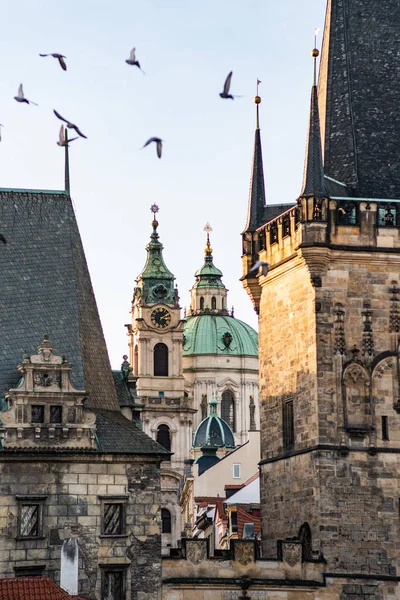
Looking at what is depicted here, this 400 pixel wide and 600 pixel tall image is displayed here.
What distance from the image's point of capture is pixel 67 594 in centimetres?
4050

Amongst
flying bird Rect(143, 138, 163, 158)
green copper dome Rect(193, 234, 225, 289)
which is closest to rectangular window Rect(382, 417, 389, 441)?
flying bird Rect(143, 138, 163, 158)

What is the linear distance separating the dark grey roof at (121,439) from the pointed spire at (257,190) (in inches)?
439

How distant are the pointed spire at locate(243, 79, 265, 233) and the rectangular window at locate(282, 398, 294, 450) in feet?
21.6

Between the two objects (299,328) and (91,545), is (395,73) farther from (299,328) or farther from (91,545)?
(91,545)

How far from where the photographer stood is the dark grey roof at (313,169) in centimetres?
5044

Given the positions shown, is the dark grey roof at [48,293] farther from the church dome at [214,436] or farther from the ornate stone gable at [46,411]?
the church dome at [214,436]

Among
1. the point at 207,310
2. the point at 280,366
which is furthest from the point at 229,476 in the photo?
the point at 207,310

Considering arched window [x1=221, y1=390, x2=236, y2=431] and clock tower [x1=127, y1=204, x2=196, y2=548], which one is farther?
arched window [x1=221, y1=390, x2=236, y2=431]

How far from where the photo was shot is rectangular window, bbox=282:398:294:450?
5130cm

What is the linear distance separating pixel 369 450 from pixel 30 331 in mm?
10472

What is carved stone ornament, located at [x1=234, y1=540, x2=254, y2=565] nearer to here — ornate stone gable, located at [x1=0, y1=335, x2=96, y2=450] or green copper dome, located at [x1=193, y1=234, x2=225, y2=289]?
ornate stone gable, located at [x1=0, y1=335, x2=96, y2=450]

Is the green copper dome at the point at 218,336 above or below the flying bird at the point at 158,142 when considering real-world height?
above

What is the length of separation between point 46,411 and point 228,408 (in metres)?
127

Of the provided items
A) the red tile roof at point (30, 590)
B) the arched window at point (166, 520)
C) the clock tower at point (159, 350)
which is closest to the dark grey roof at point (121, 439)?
the red tile roof at point (30, 590)
